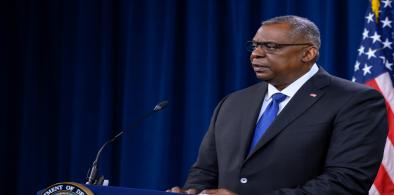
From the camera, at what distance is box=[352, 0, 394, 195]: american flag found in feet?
12.5

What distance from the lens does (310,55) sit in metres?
2.75

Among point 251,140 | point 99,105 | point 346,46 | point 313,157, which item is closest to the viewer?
point 313,157

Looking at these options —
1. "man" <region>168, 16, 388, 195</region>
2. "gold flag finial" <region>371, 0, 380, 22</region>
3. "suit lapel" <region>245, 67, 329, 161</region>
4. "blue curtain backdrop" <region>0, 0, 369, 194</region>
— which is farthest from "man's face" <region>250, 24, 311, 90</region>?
"blue curtain backdrop" <region>0, 0, 369, 194</region>

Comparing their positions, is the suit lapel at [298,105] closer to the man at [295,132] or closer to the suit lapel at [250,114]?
the man at [295,132]

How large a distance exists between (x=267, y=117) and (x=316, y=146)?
0.29m

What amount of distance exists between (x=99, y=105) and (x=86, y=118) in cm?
18

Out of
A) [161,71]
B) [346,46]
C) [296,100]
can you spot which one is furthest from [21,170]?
[296,100]

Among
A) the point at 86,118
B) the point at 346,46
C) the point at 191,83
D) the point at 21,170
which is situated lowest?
the point at 21,170

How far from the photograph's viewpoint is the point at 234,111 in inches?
115

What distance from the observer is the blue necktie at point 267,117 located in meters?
2.70

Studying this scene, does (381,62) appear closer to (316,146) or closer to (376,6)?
(376,6)

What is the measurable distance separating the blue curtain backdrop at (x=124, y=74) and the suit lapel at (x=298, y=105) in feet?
6.99

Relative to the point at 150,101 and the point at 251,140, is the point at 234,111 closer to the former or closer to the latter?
the point at 251,140

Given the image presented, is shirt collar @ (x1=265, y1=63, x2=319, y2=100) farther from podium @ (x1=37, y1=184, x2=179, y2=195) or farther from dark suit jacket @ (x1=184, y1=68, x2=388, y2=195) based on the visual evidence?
podium @ (x1=37, y1=184, x2=179, y2=195)
